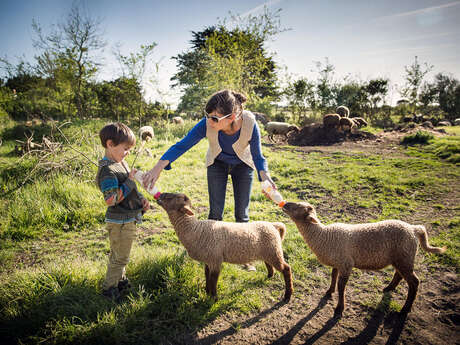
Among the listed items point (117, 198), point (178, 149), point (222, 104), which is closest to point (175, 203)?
point (117, 198)

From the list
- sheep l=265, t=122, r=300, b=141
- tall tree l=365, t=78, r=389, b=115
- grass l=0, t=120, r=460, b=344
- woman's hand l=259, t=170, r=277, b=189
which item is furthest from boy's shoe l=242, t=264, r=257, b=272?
tall tree l=365, t=78, r=389, b=115

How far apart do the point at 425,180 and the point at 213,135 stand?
7.38m

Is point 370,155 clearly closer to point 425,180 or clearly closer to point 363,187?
point 425,180

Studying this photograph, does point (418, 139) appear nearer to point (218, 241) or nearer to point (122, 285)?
point (218, 241)

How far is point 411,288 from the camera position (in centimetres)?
294

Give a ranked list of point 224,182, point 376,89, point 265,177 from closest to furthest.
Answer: point 265,177
point 224,182
point 376,89

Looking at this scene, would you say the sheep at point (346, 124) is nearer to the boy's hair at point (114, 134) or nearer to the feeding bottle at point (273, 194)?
the feeding bottle at point (273, 194)

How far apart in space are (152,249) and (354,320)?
123 inches

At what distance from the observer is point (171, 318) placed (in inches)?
111

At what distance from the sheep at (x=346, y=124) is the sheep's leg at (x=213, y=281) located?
15.8 meters

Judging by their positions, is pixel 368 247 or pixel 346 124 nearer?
pixel 368 247

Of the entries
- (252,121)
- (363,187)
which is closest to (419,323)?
(252,121)

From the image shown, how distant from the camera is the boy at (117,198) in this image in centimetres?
269

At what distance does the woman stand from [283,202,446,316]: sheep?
2.86 feet
